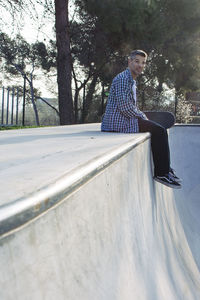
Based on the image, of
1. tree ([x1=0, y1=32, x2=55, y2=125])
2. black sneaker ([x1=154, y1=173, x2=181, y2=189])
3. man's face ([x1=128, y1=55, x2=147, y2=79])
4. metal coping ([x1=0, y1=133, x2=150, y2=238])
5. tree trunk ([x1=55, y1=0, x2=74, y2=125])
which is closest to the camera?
metal coping ([x1=0, y1=133, x2=150, y2=238])

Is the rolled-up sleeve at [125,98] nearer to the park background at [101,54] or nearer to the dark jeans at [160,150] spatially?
the dark jeans at [160,150]

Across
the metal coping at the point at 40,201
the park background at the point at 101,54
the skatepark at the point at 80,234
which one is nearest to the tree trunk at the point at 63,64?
the park background at the point at 101,54

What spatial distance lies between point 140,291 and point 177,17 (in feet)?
58.8

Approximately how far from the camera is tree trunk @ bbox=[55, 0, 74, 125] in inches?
476

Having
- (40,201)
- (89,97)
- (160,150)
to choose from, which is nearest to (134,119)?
(160,150)

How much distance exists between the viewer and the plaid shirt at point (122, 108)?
364 centimetres

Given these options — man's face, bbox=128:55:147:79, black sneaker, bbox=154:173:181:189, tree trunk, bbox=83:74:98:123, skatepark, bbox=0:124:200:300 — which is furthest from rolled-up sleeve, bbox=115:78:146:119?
tree trunk, bbox=83:74:98:123

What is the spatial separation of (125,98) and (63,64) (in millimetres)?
8919

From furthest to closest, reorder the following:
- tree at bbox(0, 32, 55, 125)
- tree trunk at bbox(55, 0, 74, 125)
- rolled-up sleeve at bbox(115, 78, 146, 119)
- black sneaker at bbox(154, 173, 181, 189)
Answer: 1. tree at bbox(0, 32, 55, 125)
2. tree trunk at bbox(55, 0, 74, 125)
3. rolled-up sleeve at bbox(115, 78, 146, 119)
4. black sneaker at bbox(154, 173, 181, 189)

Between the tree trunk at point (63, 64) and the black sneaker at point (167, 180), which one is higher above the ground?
the tree trunk at point (63, 64)

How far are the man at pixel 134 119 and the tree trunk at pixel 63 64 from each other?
835 centimetres

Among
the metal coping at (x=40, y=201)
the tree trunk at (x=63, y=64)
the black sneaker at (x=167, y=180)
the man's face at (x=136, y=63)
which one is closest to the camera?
the metal coping at (x=40, y=201)

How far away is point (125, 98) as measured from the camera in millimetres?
3666

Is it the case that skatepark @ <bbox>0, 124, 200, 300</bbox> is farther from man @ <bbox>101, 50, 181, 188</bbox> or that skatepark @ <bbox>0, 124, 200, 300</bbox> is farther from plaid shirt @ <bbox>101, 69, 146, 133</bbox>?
plaid shirt @ <bbox>101, 69, 146, 133</bbox>
